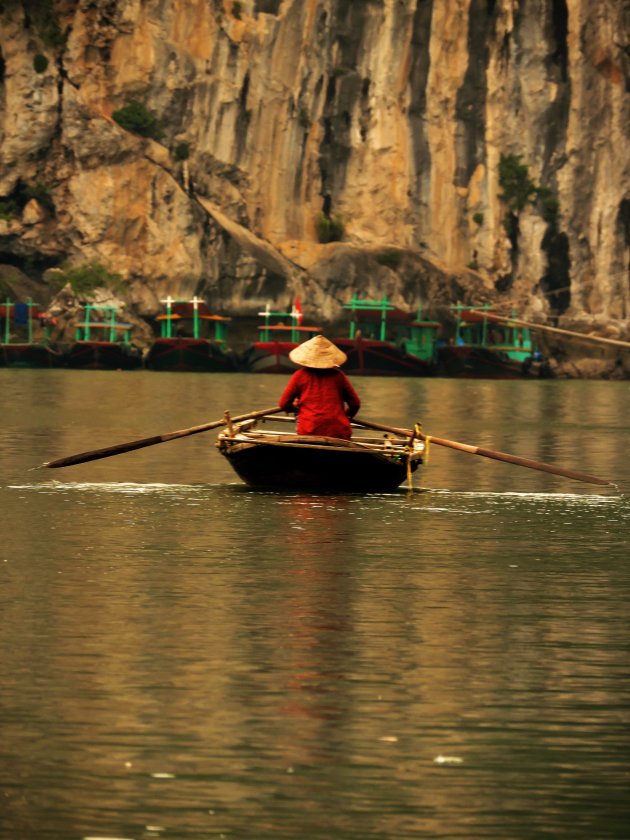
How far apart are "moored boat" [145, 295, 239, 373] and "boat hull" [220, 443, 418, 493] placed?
69902mm

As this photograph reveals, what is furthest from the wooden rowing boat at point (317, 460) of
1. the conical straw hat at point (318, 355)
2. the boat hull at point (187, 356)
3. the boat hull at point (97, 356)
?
the boat hull at point (187, 356)

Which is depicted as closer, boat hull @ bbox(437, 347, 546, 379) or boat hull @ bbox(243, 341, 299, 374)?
boat hull @ bbox(243, 341, 299, 374)

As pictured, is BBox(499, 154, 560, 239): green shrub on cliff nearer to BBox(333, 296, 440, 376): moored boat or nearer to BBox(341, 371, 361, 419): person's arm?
BBox(333, 296, 440, 376): moored boat

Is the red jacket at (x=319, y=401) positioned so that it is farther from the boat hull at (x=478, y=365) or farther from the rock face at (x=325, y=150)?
the rock face at (x=325, y=150)

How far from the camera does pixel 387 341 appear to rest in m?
101

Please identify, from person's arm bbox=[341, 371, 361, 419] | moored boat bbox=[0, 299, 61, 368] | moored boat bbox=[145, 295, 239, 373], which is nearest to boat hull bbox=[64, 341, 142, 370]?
moored boat bbox=[0, 299, 61, 368]

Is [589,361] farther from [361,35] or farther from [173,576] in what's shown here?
[173,576]

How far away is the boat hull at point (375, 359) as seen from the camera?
9275 cm

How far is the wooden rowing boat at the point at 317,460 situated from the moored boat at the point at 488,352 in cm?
7130

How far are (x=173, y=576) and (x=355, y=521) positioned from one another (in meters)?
4.62

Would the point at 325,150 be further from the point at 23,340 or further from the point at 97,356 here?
the point at 97,356

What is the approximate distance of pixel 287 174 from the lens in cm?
10500

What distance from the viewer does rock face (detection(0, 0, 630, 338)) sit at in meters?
99.7

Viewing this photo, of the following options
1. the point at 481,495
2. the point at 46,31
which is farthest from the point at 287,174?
the point at 481,495
